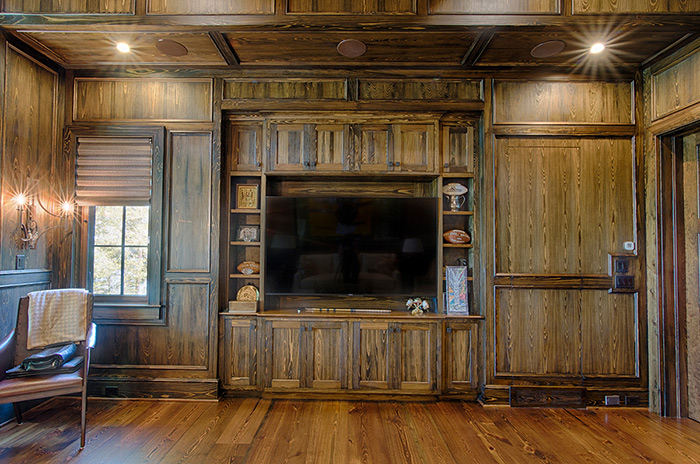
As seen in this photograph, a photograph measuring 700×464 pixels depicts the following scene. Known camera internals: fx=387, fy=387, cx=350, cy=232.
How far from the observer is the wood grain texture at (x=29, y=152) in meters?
2.80

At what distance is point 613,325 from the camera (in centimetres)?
317

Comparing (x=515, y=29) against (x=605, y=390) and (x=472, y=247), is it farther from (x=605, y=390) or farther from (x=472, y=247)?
(x=605, y=390)

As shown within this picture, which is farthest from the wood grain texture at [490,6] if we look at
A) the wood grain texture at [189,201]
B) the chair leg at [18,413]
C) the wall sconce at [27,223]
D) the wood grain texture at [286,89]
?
the chair leg at [18,413]

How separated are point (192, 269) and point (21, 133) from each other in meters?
1.60

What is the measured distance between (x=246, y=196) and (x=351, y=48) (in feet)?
4.97

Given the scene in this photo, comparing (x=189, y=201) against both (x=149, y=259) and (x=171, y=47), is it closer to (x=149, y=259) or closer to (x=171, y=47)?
(x=149, y=259)

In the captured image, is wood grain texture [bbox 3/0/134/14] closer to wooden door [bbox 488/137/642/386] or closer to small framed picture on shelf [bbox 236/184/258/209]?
small framed picture on shelf [bbox 236/184/258/209]

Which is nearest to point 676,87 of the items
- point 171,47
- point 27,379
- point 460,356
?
point 460,356

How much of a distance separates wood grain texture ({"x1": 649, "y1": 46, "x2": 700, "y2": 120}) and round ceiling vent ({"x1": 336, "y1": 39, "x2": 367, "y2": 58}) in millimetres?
2350

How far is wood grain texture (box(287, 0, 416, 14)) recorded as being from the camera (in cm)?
262

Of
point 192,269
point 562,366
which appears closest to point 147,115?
point 192,269

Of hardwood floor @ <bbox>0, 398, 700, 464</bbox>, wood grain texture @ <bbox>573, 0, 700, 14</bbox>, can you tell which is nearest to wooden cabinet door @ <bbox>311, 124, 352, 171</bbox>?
wood grain texture @ <bbox>573, 0, 700, 14</bbox>

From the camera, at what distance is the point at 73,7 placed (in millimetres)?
2645

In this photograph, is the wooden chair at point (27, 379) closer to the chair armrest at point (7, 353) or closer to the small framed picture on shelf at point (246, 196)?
the chair armrest at point (7, 353)
